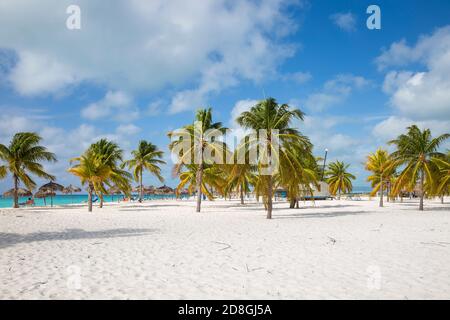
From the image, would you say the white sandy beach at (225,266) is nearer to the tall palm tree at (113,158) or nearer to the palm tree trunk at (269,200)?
the palm tree trunk at (269,200)

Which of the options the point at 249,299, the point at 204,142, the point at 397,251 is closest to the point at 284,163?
the point at 204,142

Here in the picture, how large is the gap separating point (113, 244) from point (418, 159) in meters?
22.6

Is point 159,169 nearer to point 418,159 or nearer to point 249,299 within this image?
point 418,159

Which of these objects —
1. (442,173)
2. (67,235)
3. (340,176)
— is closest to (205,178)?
(67,235)

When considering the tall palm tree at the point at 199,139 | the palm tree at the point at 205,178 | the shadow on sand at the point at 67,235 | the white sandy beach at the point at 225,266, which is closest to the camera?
the white sandy beach at the point at 225,266

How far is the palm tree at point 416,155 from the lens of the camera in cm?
2233

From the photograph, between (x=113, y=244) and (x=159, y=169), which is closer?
(x=113, y=244)

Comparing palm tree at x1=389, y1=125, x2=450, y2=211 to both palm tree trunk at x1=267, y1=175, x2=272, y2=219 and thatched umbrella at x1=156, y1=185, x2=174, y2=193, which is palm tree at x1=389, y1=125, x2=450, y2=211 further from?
thatched umbrella at x1=156, y1=185, x2=174, y2=193

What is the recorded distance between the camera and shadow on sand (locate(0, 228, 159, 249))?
31.4 feet

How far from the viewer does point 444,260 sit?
22.6ft

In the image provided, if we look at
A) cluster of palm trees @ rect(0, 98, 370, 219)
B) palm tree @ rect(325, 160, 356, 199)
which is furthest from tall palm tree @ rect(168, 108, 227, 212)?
palm tree @ rect(325, 160, 356, 199)

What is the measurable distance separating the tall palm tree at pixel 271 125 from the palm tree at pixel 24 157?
21.2 metres

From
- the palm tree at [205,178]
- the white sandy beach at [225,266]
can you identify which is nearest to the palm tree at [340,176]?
the palm tree at [205,178]

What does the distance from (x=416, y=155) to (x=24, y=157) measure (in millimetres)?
33064
